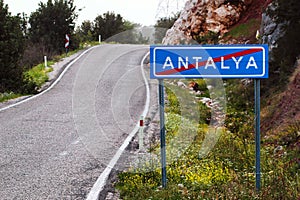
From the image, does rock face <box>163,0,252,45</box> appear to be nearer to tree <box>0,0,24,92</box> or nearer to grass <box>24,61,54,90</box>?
grass <box>24,61,54,90</box>

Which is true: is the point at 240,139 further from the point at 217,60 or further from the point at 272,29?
the point at 272,29

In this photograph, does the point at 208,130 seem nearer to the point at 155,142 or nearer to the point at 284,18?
the point at 155,142

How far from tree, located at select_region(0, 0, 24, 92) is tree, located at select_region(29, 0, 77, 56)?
13101 mm

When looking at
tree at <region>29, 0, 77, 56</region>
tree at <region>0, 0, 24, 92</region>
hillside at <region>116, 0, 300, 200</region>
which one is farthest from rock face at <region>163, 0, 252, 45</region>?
tree at <region>0, 0, 24, 92</region>

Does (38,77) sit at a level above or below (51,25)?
below

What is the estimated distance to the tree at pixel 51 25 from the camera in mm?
30656

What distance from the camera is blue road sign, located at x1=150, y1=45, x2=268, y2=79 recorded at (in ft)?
20.5

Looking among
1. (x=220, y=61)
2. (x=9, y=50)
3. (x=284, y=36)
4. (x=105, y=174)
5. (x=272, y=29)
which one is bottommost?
(x=105, y=174)

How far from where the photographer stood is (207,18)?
2502 cm

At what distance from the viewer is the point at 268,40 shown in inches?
552

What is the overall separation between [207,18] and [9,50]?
472 inches

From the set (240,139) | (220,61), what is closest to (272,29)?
(240,139)

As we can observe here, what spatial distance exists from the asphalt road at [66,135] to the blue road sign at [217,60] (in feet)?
7.39

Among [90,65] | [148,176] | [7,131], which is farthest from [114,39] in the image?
[148,176]
